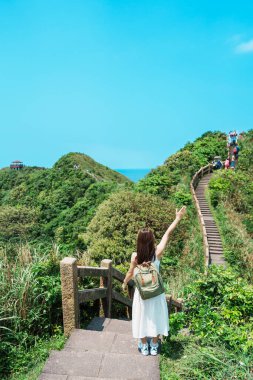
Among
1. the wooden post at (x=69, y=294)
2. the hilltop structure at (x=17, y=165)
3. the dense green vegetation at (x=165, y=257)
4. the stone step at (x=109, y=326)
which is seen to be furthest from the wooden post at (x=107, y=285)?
the hilltop structure at (x=17, y=165)

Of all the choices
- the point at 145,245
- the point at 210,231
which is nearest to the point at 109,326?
the point at 145,245

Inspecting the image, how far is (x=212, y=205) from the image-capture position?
22.8 m

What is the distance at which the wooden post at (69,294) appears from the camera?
472cm

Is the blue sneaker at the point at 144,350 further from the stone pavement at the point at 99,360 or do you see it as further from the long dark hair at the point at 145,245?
the long dark hair at the point at 145,245

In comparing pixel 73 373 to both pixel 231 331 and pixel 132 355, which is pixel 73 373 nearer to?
pixel 132 355

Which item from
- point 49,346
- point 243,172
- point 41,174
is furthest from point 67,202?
point 49,346

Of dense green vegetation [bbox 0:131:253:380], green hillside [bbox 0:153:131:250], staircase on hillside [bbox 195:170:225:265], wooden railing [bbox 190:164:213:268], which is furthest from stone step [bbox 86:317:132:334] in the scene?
green hillside [bbox 0:153:131:250]

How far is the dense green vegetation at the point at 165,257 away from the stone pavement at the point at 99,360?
10.6 inches

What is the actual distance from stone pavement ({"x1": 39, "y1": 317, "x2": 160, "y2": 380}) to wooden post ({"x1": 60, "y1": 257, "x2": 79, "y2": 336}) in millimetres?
159

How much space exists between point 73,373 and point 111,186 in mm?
30669

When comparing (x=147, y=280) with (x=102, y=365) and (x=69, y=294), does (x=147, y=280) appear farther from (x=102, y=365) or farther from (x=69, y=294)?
(x=69, y=294)

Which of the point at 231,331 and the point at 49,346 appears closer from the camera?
the point at 231,331

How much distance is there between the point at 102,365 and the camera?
406 centimetres

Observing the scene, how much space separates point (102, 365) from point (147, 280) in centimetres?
116
